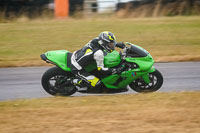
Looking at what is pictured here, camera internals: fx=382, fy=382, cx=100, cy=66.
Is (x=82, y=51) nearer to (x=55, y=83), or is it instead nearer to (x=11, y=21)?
(x=55, y=83)

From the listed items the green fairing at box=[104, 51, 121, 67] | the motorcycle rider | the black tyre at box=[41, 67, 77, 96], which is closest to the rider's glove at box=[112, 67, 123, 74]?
the motorcycle rider

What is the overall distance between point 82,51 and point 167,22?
12.2m

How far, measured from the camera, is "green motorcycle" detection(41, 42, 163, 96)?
339 inches

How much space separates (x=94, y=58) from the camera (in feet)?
27.8

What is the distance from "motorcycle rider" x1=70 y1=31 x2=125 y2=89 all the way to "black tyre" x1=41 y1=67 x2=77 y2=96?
18cm

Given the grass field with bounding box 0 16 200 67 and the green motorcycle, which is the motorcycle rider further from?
the grass field with bounding box 0 16 200 67

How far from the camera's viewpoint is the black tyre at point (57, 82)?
8656 mm

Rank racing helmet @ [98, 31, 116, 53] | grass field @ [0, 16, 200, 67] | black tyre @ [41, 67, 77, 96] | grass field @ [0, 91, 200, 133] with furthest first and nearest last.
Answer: grass field @ [0, 16, 200, 67] → black tyre @ [41, 67, 77, 96] → racing helmet @ [98, 31, 116, 53] → grass field @ [0, 91, 200, 133]

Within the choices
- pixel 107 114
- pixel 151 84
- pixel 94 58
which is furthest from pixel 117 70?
pixel 107 114

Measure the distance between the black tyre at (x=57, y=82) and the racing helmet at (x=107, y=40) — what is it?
104 cm

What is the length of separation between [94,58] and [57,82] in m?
1.04

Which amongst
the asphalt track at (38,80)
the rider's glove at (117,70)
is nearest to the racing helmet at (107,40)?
the rider's glove at (117,70)

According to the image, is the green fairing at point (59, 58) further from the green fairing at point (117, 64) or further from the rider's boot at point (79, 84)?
the rider's boot at point (79, 84)

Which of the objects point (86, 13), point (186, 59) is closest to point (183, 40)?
point (186, 59)
